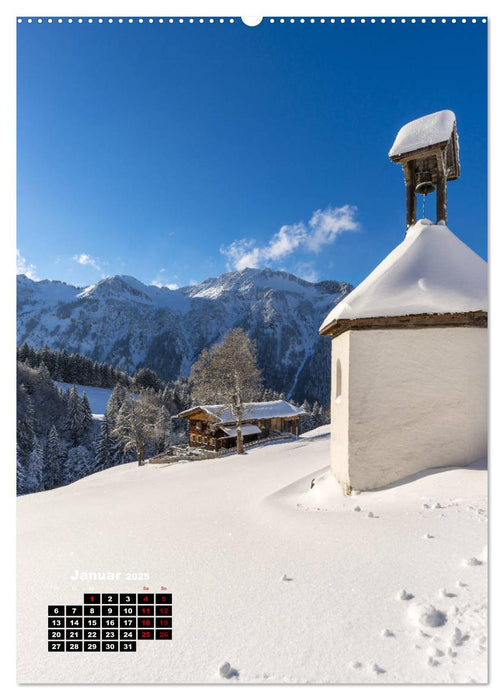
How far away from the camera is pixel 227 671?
2377mm

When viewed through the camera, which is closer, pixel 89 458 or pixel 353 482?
pixel 353 482

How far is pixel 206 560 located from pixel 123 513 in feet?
13.4

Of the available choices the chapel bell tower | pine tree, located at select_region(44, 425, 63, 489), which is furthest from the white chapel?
pine tree, located at select_region(44, 425, 63, 489)

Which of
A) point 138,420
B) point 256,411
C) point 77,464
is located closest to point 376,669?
point 138,420

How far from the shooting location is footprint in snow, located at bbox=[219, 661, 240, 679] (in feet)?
7.78

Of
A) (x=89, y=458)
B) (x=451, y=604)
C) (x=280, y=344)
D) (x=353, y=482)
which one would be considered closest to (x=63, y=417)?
(x=89, y=458)

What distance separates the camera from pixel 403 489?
5.10 m

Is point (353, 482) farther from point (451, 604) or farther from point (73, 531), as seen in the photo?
point (73, 531)

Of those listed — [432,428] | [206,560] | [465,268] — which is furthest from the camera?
[465,268]

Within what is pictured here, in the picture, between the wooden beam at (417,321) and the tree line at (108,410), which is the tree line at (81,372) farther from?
the wooden beam at (417,321)

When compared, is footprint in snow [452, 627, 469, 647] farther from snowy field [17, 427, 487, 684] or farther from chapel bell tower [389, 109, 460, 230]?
chapel bell tower [389, 109, 460, 230]

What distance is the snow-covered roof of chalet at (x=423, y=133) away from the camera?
641 cm

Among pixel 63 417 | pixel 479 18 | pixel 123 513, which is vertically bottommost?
pixel 63 417

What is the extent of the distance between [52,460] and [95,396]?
61.6ft
